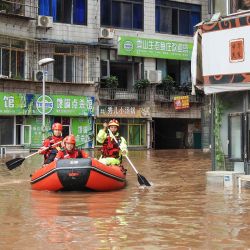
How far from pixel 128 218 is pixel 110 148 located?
5520 mm

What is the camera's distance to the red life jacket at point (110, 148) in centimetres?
1495

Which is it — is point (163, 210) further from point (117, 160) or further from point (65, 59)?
→ point (65, 59)

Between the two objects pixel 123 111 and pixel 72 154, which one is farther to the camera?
pixel 123 111

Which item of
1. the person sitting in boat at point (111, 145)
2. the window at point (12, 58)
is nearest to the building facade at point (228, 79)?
the person sitting in boat at point (111, 145)

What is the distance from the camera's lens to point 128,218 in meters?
9.59

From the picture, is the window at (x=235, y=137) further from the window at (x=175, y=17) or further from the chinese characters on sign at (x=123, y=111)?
the window at (x=175, y=17)

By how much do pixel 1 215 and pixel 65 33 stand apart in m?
26.4

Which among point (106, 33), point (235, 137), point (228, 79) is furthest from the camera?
point (106, 33)

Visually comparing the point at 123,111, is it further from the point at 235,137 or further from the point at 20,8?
the point at 235,137

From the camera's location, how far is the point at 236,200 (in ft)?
39.0

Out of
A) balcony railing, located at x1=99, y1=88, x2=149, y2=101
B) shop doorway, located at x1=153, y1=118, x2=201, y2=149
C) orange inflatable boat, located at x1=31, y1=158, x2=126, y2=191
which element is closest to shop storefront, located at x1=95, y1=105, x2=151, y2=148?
balcony railing, located at x1=99, y1=88, x2=149, y2=101

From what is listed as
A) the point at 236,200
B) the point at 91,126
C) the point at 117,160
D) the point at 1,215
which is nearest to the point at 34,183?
the point at 117,160

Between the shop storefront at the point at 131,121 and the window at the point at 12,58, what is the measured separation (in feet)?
18.9

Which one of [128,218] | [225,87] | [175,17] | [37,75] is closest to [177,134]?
[175,17]
